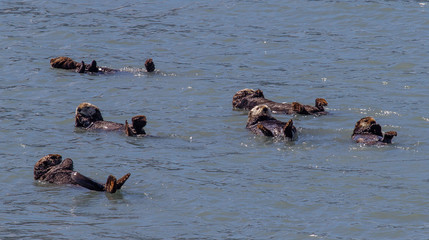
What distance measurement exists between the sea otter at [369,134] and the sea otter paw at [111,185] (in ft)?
12.2

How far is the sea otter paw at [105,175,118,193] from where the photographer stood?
9375mm

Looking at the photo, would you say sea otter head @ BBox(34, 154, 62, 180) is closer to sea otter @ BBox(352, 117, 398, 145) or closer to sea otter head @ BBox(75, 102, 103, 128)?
sea otter head @ BBox(75, 102, 103, 128)

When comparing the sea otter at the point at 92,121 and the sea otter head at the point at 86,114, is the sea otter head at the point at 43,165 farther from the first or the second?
the sea otter head at the point at 86,114

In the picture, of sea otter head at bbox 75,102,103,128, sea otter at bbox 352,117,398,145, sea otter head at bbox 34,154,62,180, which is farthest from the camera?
sea otter head at bbox 75,102,103,128

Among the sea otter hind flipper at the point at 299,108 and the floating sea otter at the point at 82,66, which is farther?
the floating sea otter at the point at 82,66

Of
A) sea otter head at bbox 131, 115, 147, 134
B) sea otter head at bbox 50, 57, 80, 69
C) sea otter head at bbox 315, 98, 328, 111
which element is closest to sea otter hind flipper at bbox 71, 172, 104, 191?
sea otter head at bbox 131, 115, 147, 134

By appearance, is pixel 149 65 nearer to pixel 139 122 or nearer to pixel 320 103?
pixel 320 103

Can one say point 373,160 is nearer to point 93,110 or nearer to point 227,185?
point 227,185

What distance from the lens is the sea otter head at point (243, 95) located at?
1423 centimetres

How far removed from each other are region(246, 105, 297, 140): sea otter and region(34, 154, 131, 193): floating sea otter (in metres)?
2.86

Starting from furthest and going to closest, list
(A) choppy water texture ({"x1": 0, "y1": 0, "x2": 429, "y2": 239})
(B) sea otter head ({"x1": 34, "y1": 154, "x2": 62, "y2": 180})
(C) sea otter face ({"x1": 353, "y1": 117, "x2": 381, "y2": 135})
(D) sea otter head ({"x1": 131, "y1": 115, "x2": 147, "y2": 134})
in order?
1. (D) sea otter head ({"x1": 131, "y1": 115, "x2": 147, "y2": 134})
2. (C) sea otter face ({"x1": 353, "y1": 117, "x2": 381, "y2": 135})
3. (B) sea otter head ({"x1": 34, "y1": 154, "x2": 62, "y2": 180})
4. (A) choppy water texture ({"x1": 0, "y1": 0, "x2": 429, "y2": 239})

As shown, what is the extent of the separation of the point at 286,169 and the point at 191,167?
3.93ft

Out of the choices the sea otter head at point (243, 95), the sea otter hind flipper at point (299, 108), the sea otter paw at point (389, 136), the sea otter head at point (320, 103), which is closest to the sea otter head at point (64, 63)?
the sea otter head at point (243, 95)

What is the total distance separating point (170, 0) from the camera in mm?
24125
